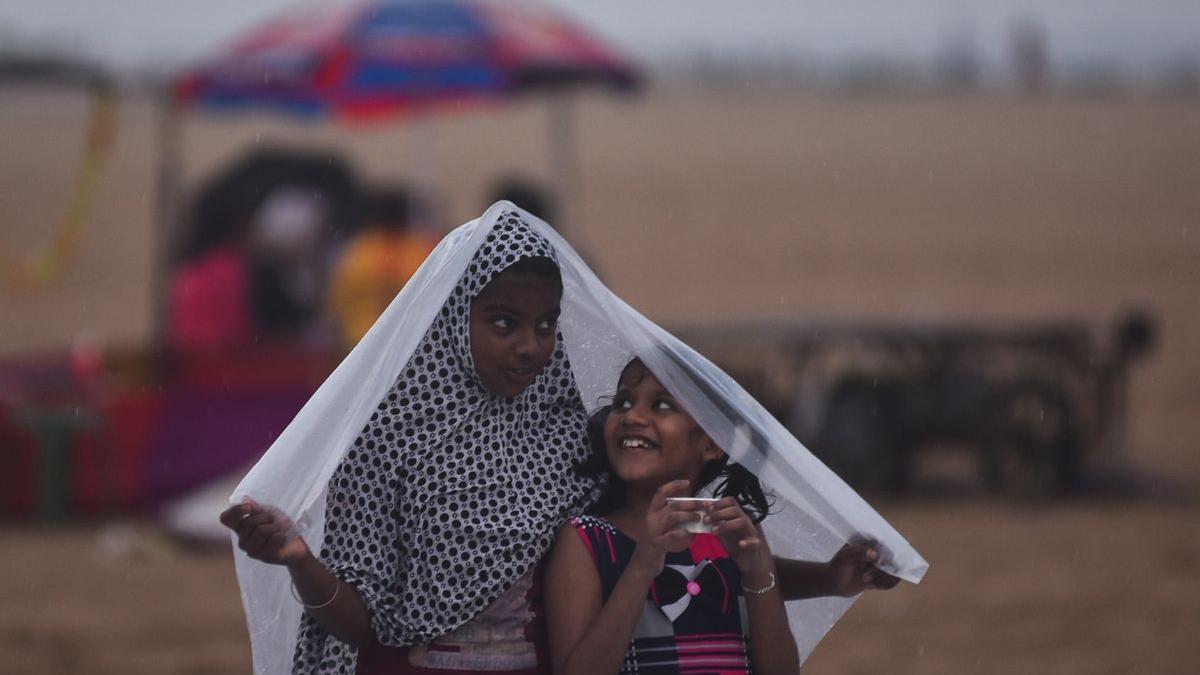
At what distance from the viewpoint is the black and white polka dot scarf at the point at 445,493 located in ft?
9.44

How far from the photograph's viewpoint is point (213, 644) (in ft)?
23.3

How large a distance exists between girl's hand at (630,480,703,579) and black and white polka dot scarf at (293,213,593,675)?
0.20 metres

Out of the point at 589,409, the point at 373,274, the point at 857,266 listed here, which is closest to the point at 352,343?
the point at 373,274

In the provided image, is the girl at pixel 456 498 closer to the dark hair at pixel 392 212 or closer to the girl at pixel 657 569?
the girl at pixel 657 569

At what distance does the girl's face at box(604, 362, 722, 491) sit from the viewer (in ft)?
9.69

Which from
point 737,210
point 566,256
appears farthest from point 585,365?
point 737,210

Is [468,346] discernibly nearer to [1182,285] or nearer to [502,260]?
[502,260]

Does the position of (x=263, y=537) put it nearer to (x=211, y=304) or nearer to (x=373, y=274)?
(x=373, y=274)

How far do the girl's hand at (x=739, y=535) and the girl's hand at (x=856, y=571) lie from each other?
25 cm

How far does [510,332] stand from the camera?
2.95 meters

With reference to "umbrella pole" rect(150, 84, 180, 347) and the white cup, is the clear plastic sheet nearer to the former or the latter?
the white cup

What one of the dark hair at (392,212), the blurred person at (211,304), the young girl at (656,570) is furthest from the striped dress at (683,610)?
the blurred person at (211,304)

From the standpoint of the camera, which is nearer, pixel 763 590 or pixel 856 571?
pixel 763 590

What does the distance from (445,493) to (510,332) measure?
29 centimetres
